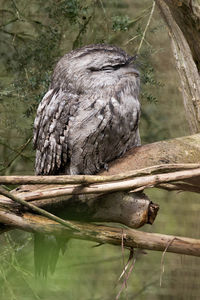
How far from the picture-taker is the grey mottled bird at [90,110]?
171 cm

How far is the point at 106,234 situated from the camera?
4.51 ft

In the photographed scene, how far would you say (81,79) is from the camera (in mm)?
1742

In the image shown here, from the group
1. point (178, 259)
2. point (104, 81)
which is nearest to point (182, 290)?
point (178, 259)

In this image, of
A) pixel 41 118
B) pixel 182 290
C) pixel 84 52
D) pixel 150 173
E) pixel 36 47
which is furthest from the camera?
pixel 182 290

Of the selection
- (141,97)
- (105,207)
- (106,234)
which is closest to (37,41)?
(141,97)

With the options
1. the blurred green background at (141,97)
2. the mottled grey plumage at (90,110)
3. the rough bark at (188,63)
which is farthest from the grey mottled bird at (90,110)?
the blurred green background at (141,97)

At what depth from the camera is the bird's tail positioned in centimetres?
151

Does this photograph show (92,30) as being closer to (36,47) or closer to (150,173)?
(36,47)

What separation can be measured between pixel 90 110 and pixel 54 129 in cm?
17

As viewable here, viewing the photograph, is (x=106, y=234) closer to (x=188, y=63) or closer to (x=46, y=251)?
(x=46, y=251)

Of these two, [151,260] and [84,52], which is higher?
[84,52]

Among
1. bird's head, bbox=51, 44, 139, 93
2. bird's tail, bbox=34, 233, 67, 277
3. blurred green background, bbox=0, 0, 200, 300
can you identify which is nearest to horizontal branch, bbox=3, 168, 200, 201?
bird's tail, bbox=34, 233, 67, 277

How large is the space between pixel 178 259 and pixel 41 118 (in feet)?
4.68

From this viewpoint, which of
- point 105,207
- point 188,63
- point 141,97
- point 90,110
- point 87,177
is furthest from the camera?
point 141,97
